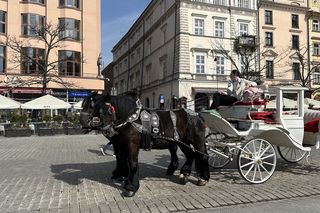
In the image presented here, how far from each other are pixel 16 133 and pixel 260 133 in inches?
768

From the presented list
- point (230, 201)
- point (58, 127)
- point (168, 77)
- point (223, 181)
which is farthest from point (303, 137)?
point (168, 77)

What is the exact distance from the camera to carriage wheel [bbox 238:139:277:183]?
7.97 meters

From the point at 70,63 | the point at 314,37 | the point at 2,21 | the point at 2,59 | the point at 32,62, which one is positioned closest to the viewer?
the point at 32,62

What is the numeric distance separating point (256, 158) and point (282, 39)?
47822 millimetres

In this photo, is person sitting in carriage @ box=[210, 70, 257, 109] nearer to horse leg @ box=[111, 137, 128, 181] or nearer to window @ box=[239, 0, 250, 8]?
horse leg @ box=[111, 137, 128, 181]

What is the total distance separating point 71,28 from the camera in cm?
4341

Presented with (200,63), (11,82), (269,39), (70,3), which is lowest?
(11,82)

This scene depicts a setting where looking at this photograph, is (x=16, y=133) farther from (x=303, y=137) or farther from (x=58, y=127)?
(x=303, y=137)

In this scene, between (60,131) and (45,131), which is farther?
(60,131)

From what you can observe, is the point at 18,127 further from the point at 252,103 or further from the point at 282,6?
the point at 282,6

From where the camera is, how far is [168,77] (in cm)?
4934

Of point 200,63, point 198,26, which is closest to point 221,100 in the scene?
point 200,63

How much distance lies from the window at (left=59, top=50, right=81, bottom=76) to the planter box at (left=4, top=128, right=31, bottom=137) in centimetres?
1805

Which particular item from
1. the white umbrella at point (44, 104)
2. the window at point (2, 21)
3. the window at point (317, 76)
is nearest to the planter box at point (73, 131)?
the white umbrella at point (44, 104)
